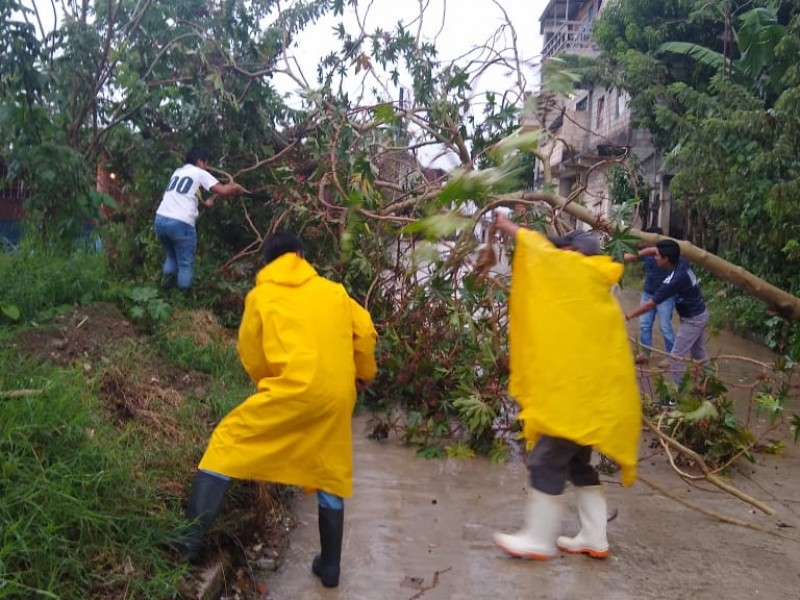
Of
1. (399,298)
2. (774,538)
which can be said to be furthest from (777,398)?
(399,298)

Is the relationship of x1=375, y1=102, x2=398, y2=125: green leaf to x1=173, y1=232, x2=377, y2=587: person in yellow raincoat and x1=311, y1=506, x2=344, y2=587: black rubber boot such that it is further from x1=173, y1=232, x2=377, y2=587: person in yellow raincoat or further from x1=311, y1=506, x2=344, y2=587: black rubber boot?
x1=311, y1=506, x2=344, y2=587: black rubber boot

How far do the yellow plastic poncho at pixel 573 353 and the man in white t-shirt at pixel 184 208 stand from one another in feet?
13.3

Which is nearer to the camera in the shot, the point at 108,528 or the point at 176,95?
the point at 108,528

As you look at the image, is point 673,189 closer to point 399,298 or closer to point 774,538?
point 399,298

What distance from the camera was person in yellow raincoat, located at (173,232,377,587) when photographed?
134 inches

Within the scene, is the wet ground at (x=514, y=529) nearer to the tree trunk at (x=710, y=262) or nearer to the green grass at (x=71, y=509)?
the green grass at (x=71, y=509)

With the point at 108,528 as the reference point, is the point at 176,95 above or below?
above

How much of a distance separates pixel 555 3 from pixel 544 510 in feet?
96.8

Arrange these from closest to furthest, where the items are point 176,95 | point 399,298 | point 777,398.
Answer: point 777,398, point 399,298, point 176,95

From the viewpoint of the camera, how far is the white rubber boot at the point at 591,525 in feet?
13.0

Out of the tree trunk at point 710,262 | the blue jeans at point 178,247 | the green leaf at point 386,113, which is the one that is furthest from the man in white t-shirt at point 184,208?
the tree trunk at point 710,262

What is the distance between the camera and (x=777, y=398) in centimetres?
537

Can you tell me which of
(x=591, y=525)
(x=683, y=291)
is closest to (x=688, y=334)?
(x=683, y=291)

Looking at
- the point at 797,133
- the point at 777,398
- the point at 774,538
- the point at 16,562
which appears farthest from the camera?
the point at 797,133
